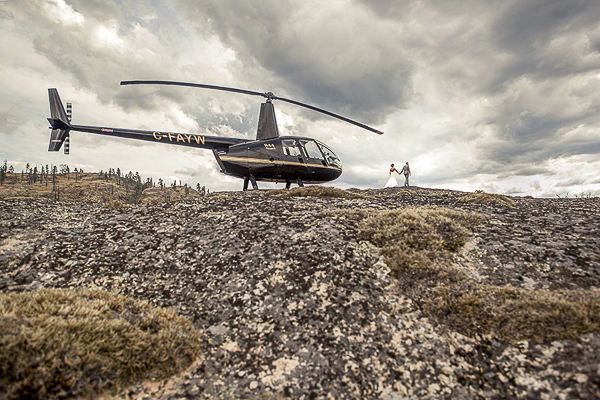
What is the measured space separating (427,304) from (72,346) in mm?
6117

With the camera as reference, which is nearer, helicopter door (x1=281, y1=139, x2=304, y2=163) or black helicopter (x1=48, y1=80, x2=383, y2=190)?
black helicopter (x1=48, y1=80, x2=383, y2=190)

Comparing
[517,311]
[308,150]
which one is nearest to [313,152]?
[308,150]

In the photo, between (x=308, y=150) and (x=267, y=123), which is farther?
(x=267, y=123)

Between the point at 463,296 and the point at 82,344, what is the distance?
21.8 feet

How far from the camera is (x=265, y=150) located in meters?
19.1

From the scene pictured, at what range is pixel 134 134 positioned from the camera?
1891 cm

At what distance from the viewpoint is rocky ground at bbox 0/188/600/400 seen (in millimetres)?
4004

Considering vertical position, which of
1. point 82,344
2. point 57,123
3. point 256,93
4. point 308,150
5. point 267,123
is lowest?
point 82,344

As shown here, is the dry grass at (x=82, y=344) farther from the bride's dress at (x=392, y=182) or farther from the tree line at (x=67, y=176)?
the tree line at (x=67, y=176)

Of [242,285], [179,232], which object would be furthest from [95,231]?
[242,285]

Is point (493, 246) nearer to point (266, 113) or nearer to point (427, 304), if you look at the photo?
point (427, 304)

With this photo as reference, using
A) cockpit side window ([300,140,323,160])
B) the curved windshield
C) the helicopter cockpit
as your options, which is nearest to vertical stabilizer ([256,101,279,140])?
the helicopter cockpit

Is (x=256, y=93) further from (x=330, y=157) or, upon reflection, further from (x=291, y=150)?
(x=330, y=157)

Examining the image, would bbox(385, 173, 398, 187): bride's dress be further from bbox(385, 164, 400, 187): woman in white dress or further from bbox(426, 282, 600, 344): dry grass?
bbox(426, 282, 600, 344): dry grass
